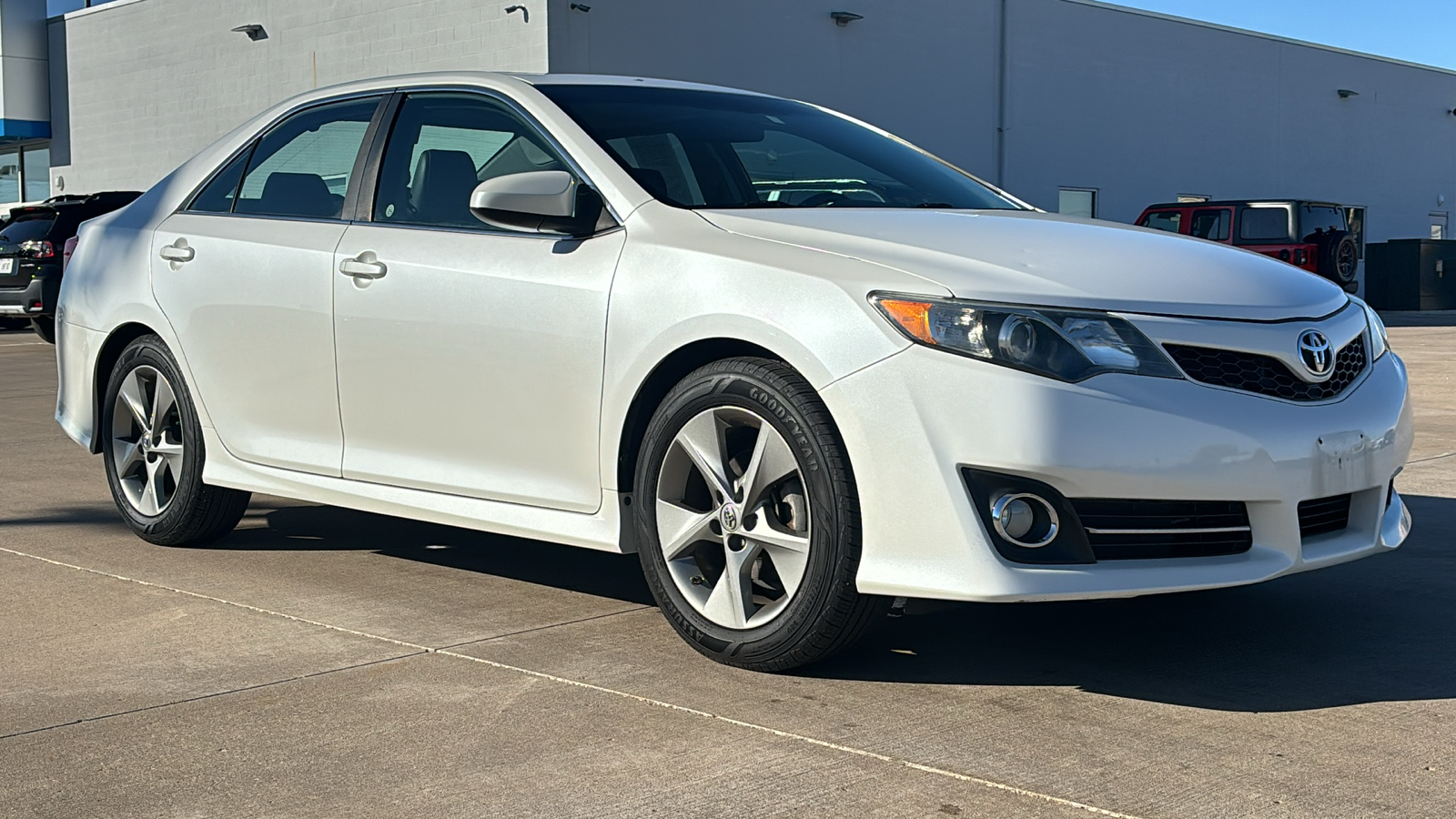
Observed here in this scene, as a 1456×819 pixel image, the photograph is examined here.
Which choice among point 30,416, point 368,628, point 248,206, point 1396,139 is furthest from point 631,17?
point 1396,139

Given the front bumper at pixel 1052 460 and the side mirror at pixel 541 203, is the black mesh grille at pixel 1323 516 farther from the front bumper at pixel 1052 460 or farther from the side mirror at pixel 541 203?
the side mirror at pixel 541 203

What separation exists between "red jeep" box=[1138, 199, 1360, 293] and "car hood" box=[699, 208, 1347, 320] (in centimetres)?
1739

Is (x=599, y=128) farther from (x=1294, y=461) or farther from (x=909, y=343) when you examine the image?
(x=1294, y=461)

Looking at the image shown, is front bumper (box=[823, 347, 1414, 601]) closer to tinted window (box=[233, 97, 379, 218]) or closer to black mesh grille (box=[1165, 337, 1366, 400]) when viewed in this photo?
black mesh grille (box=[1165, 337, 1366, 400])

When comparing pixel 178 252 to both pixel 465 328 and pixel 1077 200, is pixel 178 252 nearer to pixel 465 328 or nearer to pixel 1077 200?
pixel 465 328

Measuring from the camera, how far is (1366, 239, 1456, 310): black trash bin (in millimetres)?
31391

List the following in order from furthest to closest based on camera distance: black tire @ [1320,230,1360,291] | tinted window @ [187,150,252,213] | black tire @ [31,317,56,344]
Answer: black tire @ [1320,230,1360,291] → black tire @ [31,317,56,344] → tinted window @ [187,150,252,213]

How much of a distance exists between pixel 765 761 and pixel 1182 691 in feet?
3.66

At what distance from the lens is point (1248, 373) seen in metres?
3.72

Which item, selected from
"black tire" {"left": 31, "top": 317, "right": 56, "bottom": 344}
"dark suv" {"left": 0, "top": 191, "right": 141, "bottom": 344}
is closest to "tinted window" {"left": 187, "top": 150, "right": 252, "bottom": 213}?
"dark suv" {"left": 0, "top": 191, "right": 141, "bottom": 344}

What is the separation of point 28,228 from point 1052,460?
1678 centimetres

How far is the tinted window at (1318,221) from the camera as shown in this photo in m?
21.4

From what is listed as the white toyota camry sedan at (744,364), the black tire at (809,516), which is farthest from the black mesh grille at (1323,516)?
the black tire at (809,516)

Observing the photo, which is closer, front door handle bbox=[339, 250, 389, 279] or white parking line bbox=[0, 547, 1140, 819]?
white parking line bbox=[0, 547, 1140, 819]
